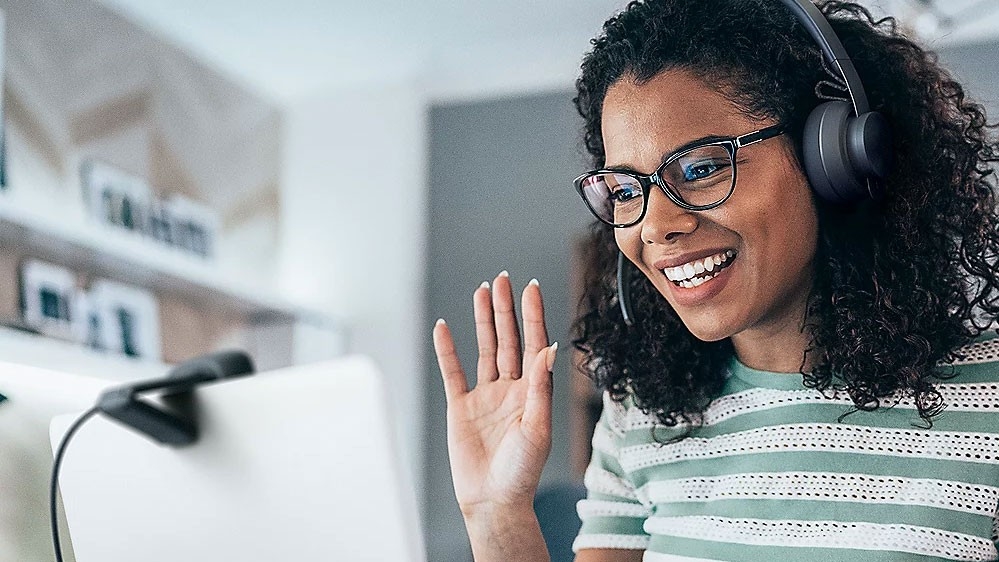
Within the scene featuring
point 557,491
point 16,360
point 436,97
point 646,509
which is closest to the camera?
point 16,360

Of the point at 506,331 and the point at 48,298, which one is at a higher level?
the point at 506,331

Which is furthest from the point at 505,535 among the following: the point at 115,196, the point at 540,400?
the point at 115,196

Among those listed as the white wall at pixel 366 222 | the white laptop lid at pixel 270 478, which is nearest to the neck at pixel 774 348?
the white laptop lid at pixel 270 478

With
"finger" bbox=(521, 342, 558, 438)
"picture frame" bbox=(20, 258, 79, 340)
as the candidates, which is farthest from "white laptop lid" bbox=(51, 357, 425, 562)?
"picture frame" bbox=(20, 258, 79, 340)

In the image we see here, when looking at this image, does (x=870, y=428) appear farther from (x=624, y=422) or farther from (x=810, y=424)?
(x=624, y=422)

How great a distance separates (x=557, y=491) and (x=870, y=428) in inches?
37.5

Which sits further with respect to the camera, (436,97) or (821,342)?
(436,97)

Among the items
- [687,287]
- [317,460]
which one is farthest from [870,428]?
[317,460]

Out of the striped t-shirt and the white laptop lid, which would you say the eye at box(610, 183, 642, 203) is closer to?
the striped t-shirt

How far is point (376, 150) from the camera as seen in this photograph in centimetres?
375

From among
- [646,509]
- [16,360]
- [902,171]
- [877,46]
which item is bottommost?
[646,509]

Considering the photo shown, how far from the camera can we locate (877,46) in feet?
3.20

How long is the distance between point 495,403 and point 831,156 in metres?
0.37

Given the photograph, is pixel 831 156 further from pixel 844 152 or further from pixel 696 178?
pixel 696 178
